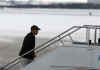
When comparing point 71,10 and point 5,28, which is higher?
point 71,10

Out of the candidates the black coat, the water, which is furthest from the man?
the water

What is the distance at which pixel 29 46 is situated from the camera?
8.01 ft

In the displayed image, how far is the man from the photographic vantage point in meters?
2.39

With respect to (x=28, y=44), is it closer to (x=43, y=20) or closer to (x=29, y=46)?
(x=29, y=46)

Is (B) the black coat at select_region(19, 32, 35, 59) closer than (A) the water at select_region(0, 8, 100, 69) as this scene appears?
Yes

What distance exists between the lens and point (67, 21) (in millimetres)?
4867

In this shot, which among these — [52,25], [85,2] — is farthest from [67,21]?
[85,2]

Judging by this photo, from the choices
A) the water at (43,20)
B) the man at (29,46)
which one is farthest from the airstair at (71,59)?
the water at (43,20)

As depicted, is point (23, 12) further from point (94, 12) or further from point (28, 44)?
point (28, 44)

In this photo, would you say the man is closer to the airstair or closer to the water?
the airstair

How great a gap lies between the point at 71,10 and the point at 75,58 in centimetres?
177

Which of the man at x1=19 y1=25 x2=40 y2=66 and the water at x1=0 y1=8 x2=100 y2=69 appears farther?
the water at x1=0 y1=8 x2=100 y2=69

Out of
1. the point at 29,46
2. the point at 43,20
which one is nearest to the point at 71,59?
the point at 29,46

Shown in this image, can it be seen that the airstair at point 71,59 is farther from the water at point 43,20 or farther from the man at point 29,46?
the water at point 43,20
